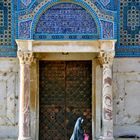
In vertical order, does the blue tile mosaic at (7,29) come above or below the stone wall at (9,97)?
above

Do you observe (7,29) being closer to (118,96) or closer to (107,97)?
(107,97)

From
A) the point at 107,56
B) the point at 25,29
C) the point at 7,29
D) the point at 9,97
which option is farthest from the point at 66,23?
the point at 9,97

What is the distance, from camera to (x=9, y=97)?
42.5 ft

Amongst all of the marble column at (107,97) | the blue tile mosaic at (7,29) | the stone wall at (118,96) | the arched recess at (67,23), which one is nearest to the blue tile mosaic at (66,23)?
the arched recess at (67,23)

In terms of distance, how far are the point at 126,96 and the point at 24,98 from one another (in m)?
2.68

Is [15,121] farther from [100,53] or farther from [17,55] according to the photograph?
[100,53]

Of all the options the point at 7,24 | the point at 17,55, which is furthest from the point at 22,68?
the point at 7,24

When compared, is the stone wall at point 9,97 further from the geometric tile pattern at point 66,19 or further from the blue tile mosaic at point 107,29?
the blue tile mosaic at point 107,29

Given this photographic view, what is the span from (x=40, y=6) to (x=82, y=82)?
238cm

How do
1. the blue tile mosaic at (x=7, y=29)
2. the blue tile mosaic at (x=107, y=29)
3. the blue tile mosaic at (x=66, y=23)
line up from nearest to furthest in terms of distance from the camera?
the blue tile mosaic at (x=107, y=29) → the blue tile mosaic at (x=66, y=23) → the blue tile mosaic at (x=7, y=29)

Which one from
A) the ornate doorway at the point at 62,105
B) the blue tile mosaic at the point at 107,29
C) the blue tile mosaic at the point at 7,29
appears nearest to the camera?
the blue tile mosaic at the point at 107,29

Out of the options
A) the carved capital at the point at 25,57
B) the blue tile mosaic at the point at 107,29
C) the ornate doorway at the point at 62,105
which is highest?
the blue tile mosaic at the point at 107,29

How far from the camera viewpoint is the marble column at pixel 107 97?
12039 mm

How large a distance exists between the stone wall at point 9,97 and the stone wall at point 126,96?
254 centimetres
